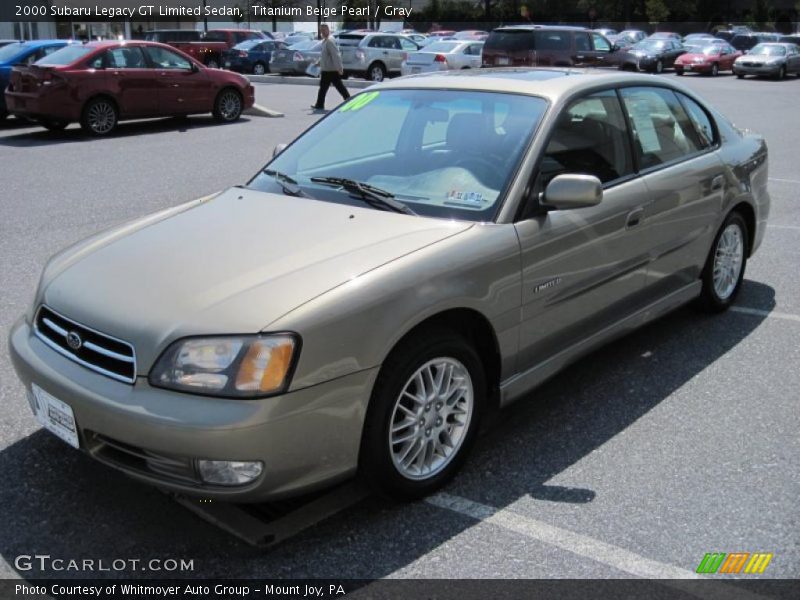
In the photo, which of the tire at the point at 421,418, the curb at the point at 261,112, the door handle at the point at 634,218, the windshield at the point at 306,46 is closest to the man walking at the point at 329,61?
the curb at the point at 261,112

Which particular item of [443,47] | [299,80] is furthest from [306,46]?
[443,47]

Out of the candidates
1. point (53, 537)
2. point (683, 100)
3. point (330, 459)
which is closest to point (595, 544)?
point (330, 459)

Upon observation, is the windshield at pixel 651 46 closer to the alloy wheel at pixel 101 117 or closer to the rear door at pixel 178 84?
the rear door at pixel 178 84

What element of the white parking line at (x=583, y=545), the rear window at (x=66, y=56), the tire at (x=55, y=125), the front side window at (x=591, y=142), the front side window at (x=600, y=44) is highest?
the front side window at (x=600, y=44)

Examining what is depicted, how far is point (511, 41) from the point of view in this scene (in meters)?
21.2

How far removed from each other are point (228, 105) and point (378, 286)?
1414 cm

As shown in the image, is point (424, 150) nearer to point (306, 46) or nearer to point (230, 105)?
point (230, 105)

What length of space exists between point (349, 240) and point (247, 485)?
108 cm

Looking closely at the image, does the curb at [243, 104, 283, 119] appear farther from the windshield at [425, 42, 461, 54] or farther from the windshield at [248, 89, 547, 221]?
the windshield at [248, 89, 547, 221]

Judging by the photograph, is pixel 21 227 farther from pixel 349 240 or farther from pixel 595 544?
pixel 595 544

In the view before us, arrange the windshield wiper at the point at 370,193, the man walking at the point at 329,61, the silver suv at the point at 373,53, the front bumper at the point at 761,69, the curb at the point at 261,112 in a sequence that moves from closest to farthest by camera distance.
→ the windshield wiper at the point at 370,193 < the man walking at the point at 329,61 < the curb at the point at 261,112 < the silver suv at the point at 373,53 < the front bumper at the point at 761,69

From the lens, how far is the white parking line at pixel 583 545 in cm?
296

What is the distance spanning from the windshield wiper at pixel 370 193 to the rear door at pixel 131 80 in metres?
11.5

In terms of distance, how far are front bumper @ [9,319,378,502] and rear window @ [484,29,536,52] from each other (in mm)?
19299
